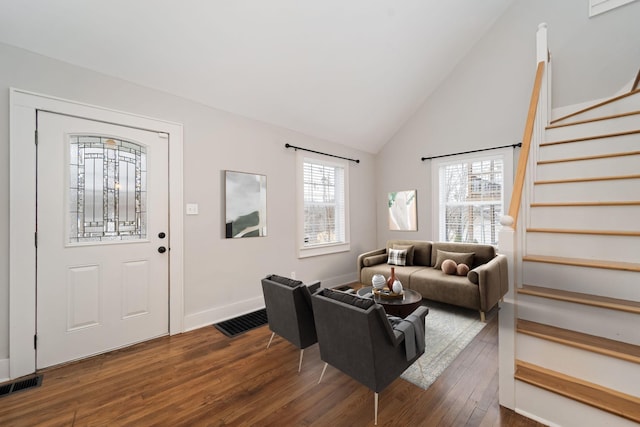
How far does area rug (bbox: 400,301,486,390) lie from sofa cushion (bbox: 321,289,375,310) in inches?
35.8

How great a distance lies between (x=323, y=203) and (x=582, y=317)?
3.53 meters

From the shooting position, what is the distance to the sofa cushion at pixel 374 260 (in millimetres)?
4410

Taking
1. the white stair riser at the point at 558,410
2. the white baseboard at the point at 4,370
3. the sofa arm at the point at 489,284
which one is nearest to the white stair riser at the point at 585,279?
the white stair riser at the point at 558,410

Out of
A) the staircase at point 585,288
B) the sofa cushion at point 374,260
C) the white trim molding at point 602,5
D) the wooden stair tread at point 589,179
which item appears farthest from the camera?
the sofa cushion at point 374,260

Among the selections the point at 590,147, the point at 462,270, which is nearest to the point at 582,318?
the point at 590,147

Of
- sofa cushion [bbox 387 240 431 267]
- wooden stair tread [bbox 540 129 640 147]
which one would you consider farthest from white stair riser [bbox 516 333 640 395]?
sofa cushion [bbox 387 240 431 267]

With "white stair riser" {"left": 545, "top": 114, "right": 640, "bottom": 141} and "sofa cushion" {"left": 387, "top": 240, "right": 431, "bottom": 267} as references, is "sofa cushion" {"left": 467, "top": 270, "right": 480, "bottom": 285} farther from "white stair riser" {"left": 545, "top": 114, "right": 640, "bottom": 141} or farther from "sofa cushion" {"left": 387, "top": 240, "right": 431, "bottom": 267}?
"white stair riser" {"left": 545, "top": 114, "right": 640, "bottom": 141}

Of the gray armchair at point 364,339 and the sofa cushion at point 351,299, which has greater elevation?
the sofa cushion at point 351,299

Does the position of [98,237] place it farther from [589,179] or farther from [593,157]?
[593,157]

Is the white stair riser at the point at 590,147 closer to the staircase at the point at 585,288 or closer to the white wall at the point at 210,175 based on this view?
the staircase at the point at 585,288

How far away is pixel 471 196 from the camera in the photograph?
442cm

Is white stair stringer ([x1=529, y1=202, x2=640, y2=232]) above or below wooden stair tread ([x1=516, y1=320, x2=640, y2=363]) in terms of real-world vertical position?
above

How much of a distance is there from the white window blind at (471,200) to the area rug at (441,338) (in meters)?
1.43

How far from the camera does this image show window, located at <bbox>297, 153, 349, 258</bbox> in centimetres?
426
